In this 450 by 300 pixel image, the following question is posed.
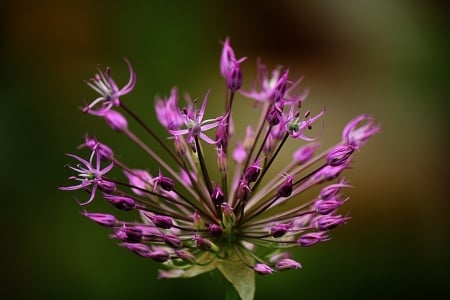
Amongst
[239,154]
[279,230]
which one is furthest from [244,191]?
[239,154]

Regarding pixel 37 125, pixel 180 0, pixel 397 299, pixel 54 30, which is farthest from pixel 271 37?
pixel 397 299

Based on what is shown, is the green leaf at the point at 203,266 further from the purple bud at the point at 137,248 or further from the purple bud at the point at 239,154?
the purple bud at the point at 239,154

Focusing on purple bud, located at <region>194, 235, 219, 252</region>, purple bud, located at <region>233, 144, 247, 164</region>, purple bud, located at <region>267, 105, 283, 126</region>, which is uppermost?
purple bud, located at <region>267, 105, 283, 126</region>

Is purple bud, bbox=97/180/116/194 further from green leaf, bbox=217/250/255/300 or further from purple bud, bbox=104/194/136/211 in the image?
green leaf, bbox=217/250/255/300

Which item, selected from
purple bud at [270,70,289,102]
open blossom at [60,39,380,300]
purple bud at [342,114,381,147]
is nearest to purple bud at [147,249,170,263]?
open blossom at [60,39,380,300]

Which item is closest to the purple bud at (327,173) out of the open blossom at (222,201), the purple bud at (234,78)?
the open blossom at (222,201)

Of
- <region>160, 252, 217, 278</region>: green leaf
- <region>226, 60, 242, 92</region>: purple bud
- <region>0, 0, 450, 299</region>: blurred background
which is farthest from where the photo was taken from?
<region>0, 0, 450, 299</region>: blurred background
